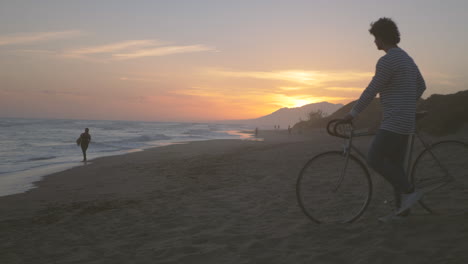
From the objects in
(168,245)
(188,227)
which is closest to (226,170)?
(188,227)

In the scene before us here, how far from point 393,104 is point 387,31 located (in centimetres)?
79

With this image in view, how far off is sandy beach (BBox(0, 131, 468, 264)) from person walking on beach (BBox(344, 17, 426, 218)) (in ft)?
2.03

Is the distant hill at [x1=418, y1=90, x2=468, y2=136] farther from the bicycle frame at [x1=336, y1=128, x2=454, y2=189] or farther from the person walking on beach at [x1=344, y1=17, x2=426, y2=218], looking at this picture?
the person walking on beach at [x1=344, y1=17, x2=426, y2=218]

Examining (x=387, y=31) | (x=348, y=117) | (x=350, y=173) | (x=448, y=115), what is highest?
(x=387, y=31)

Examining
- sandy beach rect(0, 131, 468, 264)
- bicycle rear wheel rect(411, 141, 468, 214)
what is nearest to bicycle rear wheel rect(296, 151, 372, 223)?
sandy beach rect(0, 131, 468, 264)

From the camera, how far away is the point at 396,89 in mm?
3262

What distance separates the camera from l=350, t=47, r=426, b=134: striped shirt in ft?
10.6

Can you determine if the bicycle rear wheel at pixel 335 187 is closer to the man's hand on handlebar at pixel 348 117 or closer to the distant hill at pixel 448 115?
the man's hand on handlebar at pixel 348 117

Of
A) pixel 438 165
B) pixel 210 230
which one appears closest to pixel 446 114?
pixel 438 165

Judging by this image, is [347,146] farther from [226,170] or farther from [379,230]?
[226,170]

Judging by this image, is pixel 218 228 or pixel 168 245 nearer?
pixel 168 245

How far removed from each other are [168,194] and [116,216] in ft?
5.73

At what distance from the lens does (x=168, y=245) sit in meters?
3.58

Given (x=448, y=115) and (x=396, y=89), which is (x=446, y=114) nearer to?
(x=448, y=115)
